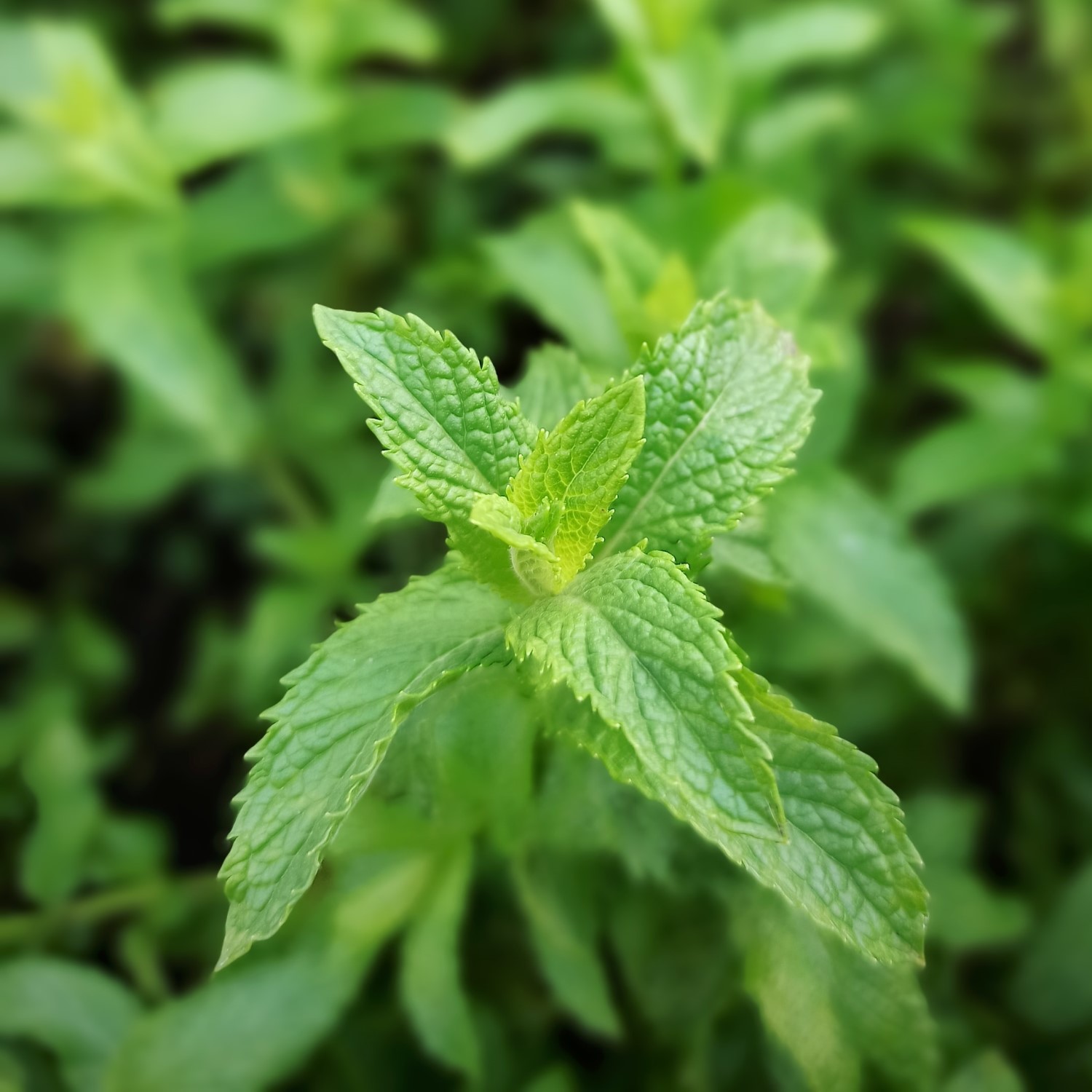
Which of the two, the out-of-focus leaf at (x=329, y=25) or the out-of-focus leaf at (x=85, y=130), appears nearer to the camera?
the out-of-focus leaf at (x=85, y=130)

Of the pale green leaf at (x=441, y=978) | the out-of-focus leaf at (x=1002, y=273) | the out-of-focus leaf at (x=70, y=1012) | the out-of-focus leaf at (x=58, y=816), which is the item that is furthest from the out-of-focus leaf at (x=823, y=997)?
the out-of-focus leaf at (x=1002, y=273)

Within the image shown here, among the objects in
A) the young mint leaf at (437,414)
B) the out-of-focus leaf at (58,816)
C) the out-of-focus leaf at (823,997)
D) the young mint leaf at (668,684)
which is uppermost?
the young mint leaf at (437,414)

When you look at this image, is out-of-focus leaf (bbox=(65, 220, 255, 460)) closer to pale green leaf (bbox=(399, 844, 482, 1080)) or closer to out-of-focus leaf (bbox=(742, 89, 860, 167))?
pale green leaf (bbox=(399, 844, 482, 1080))

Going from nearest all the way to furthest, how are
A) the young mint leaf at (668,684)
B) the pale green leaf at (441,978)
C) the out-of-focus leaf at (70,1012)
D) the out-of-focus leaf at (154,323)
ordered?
the young mint leaf at (668,684)
the pale green leaf at (441,978)
the out-of-focus leaf at (70,1012)
the out-of-focus leaf at (154,323)

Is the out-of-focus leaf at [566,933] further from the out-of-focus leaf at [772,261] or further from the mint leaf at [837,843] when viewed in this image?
the out-of-focus leaf at [772,261]

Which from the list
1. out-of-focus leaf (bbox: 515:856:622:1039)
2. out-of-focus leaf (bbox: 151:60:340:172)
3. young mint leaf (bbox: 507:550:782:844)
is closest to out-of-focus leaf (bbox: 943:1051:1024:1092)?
out-of-focus leaf (bbox: 515:856:622:1039)

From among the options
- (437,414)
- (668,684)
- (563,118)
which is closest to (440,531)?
(563,118)

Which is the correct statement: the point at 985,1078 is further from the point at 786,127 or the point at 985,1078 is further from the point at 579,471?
the point at 786,127

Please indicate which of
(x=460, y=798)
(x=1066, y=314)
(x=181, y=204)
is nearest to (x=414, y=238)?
(x=181, y=204)

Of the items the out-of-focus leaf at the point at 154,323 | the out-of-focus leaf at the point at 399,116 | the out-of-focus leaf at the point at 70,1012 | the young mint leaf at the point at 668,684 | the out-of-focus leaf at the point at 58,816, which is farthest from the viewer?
the out-of-focus leaf at the point at 399,116
